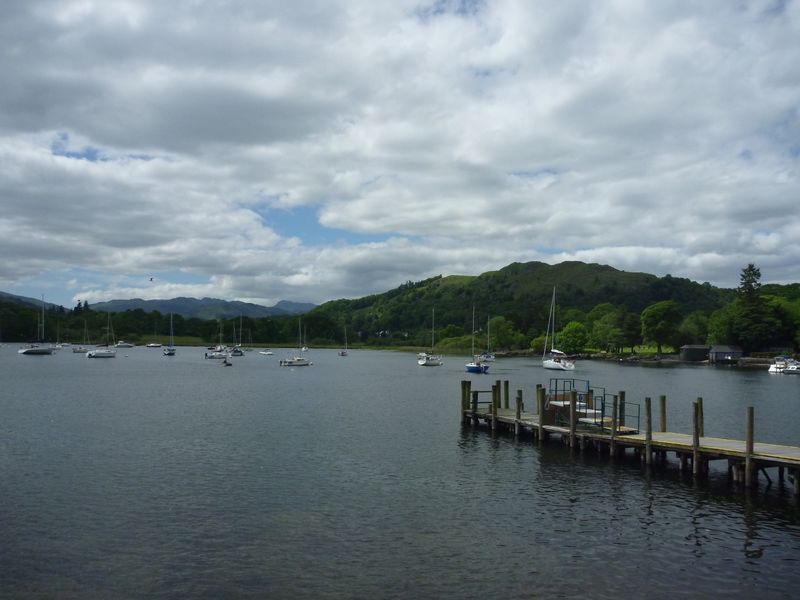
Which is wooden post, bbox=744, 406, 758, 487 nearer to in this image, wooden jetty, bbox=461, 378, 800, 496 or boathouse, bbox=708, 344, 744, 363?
wooden jetty, bbox=461, 378, 800, 496

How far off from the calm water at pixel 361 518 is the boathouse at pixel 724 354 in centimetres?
13957

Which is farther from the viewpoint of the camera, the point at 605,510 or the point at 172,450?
the point at 172,450

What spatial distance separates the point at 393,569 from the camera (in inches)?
829

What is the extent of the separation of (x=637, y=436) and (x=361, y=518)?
65.4ft

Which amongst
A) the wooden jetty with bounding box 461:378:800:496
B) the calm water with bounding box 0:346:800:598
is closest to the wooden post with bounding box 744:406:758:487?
the wooden jetty with bounding box 461:378:800:496

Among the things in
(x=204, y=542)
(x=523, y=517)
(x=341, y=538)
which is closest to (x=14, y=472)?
(x=204, y=542)

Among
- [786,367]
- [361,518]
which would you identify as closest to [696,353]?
[786,367]

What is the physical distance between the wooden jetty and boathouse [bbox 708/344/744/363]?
139656 millimetres

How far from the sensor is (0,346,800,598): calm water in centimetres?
2014

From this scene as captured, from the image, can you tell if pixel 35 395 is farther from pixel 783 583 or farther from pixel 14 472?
pixel 783 583

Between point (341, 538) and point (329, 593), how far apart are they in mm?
4768

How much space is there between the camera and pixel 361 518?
2628cm

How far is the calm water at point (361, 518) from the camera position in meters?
20.1

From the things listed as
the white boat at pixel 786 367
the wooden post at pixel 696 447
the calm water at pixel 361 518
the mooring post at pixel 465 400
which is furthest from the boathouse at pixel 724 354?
the wooden post at pixel 696 447
